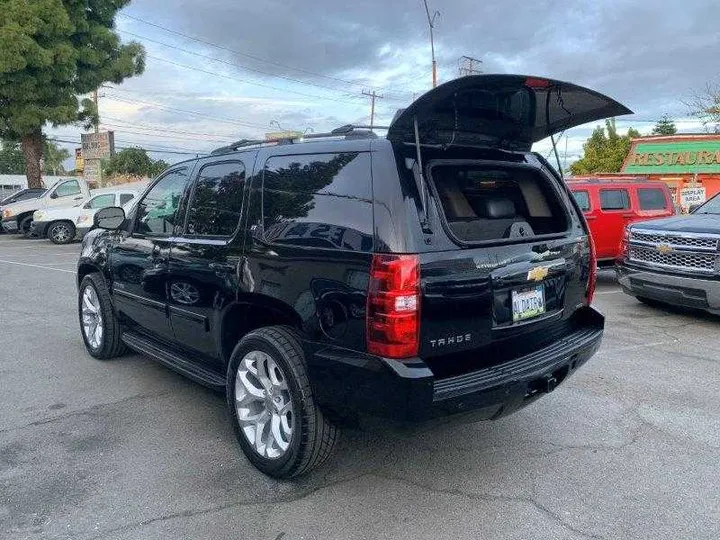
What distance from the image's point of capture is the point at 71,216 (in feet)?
61.0

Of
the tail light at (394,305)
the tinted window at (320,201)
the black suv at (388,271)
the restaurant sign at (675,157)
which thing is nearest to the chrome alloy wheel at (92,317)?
the black suv at (388,271)

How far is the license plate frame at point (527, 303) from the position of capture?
3119mm

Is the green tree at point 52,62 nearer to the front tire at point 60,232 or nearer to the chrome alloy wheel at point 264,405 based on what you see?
the front tire at point 60,232

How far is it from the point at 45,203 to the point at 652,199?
1781cm

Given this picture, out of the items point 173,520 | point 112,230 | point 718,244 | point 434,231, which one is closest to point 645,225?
point 718,244

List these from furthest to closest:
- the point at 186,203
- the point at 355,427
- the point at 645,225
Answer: the point at 645,225
the point at 186,203
the point at 355,427

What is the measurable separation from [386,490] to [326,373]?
792 mm

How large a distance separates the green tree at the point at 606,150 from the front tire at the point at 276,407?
130 feet

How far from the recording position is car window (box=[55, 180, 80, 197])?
63.2 ft

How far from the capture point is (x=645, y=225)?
755cm

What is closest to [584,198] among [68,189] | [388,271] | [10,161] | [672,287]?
[672,287]

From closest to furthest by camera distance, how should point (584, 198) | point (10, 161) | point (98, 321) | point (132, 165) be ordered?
point (98, 321), point (584, 198), point (132, 165), point (10, 161)

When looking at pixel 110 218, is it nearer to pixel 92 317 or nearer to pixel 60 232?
pixel 92 317

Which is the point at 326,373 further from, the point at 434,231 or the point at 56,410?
the point at 56,410
